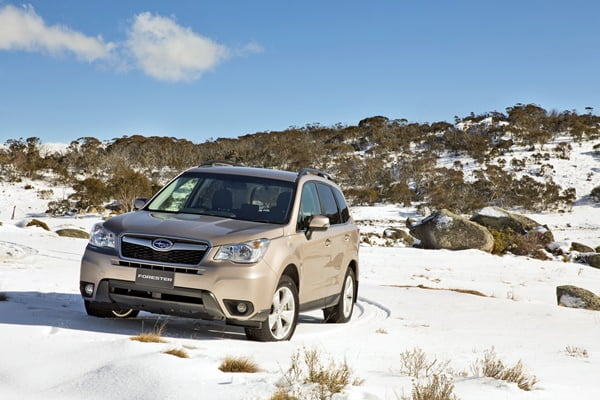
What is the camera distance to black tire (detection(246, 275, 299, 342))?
21.8 feet

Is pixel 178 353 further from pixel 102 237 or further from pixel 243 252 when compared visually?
pixel 102 237

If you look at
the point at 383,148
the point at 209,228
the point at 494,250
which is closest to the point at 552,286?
the point at 494,250

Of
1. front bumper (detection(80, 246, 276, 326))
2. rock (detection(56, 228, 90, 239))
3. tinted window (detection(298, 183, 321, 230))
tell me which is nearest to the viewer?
front bumper (detection(80, 246, 276, 326))

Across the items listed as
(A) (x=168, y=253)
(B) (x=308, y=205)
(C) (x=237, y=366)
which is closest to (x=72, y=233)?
(B) (x=308, y=205)

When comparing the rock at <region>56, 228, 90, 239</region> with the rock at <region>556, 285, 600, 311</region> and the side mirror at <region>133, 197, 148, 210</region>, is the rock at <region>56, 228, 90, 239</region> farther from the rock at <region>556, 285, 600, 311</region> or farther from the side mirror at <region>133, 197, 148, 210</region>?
the side mirror at <region>133, 197, 148, 210</region>

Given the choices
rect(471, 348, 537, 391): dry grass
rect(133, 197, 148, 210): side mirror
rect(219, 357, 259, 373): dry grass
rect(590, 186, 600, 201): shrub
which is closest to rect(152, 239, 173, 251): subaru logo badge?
rect(133, 197, 148, 210): side mirror

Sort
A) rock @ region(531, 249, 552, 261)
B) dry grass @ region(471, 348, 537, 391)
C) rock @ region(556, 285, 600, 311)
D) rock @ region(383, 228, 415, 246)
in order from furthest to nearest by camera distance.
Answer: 1. rock @ region(383, 228, 415, 246)
2. rock @ region(531, 249, 552, 261)
3. rock @ region(556, 285, 600, 311)
4. dry grass @ region(471, 348, 537, 391)

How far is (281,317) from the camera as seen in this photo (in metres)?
6.93

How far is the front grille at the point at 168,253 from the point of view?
636 cm

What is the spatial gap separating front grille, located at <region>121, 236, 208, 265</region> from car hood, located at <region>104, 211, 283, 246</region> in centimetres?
8

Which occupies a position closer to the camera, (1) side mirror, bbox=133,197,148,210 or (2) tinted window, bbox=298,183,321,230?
(2) tinted window, bbox=298,183,321,230

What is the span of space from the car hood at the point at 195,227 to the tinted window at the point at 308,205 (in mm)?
597

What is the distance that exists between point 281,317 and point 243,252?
3.01 feet

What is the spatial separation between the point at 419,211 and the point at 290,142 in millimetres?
34227
